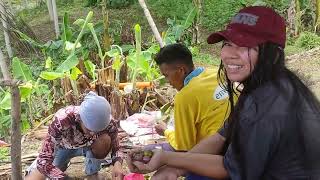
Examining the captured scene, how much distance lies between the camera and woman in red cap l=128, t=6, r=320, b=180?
1364 millimetres

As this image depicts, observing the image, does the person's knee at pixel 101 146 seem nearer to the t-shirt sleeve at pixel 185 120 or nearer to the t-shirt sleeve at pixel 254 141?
the t-shirt sleeve at pixel 185 120

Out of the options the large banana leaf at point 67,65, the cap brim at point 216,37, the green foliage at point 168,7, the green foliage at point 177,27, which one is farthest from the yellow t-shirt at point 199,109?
the green foliage at point 168,7

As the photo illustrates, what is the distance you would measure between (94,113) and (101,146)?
493 mm

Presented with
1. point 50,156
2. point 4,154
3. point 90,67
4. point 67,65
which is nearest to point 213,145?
point 50,156

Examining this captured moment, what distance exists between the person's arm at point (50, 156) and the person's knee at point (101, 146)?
0.26 m

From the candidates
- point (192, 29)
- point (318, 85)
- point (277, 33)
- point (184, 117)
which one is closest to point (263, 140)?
point (277, 33)

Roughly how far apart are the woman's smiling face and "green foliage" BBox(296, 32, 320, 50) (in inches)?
278

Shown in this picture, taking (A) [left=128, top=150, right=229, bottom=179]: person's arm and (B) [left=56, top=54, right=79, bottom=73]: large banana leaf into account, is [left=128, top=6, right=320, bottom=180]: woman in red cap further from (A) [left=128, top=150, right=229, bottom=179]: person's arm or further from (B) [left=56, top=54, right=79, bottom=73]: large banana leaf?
(B) [left=56, top=54, right=79, bottom=73]: large banana leaf

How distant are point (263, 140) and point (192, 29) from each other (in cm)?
768

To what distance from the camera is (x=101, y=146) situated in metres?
3.30

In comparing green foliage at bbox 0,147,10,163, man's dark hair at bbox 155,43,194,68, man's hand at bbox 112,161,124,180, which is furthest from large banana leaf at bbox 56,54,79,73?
man's dark hair at bbox 155,43,194,68

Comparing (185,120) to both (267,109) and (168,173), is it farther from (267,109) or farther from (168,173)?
(267,109)

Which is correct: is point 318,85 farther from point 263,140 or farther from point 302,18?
point 263,140

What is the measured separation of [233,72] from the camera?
151 cm
